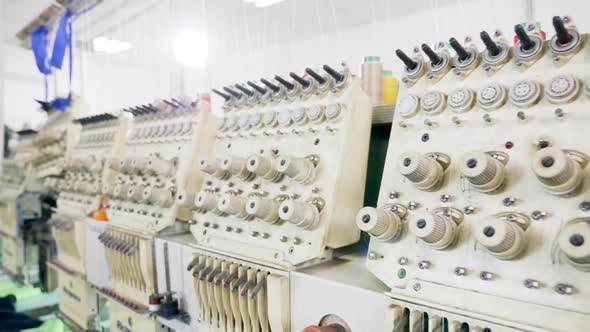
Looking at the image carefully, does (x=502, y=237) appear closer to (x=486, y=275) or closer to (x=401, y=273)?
(x=486, y=275)

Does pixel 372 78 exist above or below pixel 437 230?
above

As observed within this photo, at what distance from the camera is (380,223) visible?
1.01 m

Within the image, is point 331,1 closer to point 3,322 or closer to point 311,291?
point 311,291

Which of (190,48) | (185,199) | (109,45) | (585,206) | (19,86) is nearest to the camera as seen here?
(585,206)

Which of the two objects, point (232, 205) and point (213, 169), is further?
point (213, 169)

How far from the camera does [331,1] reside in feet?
7.81

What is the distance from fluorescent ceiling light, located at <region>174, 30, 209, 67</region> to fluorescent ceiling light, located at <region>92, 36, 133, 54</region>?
1316 millimetres

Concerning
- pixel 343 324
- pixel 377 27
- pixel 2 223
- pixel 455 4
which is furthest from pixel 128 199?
pixel 2 223

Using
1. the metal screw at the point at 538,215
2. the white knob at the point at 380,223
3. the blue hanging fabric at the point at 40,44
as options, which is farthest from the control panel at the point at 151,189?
the blue hanging fabric at the point at 40,44

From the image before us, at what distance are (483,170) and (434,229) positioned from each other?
6.8 inches

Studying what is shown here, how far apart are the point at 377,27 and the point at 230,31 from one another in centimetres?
109

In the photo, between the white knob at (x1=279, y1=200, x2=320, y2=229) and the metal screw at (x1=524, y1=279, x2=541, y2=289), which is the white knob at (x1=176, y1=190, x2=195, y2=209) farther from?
the metal screw at (x1=524, y1=279, x2=541, y2=289)

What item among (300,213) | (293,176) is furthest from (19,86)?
(300,213)

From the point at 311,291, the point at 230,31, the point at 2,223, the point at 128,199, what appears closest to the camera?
the point at 311,291
